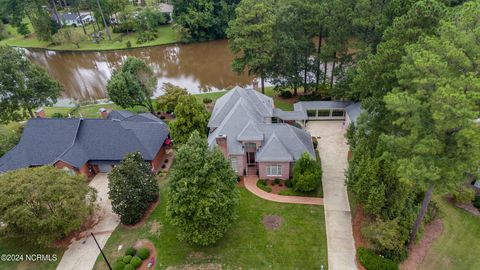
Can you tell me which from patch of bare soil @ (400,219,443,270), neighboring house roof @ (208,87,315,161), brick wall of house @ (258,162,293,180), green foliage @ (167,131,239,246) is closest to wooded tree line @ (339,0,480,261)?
patch of bare soil @ (400,219,443,270)

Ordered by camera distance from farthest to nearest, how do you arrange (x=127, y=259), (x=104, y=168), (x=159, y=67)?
(x=159, y=67)
(x=104, y=168)
(x=127, y=259)

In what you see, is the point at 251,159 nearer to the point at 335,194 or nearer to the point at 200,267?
the point at 335,194

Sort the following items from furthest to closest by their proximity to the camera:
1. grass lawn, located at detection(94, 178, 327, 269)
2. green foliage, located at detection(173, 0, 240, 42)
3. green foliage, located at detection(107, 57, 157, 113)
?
green foliage, located at detection(173, 0, 240, 42) → green foliage, located at detection(107, 57, 157, 113) → grass lawn, located at detection(94, 178, 327, 269)

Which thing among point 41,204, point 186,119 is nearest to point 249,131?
point 186,119

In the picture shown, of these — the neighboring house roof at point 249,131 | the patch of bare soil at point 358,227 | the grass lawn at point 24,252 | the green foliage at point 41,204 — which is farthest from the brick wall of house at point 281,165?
the grass lawn at point 24,252

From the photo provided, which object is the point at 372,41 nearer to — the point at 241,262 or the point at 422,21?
the point at 422,21

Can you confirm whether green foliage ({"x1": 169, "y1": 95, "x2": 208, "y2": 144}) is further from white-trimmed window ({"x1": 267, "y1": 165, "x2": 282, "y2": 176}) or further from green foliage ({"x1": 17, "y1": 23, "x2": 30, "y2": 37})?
green foliage ({"x1": 17, "y1": 23, "x2": 30, "y2": 37})
